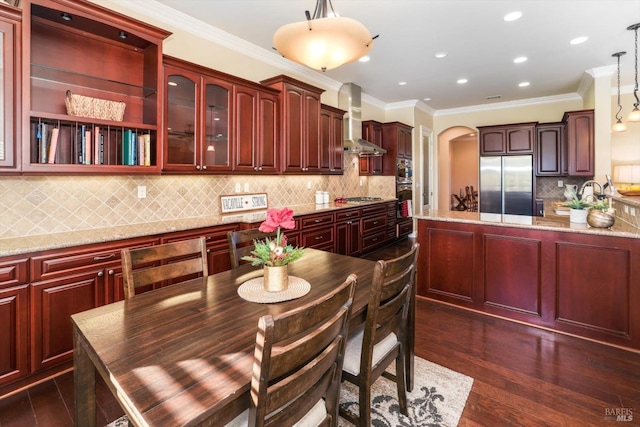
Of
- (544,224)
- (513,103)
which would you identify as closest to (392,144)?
(513,103)

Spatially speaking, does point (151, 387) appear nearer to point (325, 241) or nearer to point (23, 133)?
point (23, 133)

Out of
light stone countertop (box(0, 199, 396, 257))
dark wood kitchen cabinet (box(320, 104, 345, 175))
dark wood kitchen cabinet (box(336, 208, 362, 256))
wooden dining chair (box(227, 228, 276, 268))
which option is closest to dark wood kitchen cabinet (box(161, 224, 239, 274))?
light stone countertop (box(0, 199, 396, 257))

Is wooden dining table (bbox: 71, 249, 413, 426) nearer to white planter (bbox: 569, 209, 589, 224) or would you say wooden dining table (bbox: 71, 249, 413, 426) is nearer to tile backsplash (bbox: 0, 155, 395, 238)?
tile backsplash (bbox: 0, 155, 395, 238)

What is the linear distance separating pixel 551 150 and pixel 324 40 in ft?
20.5

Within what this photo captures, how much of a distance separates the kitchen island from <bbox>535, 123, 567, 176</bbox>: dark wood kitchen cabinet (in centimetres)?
355

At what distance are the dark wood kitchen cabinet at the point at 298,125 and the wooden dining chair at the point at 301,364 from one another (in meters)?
3.20

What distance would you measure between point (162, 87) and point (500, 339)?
3716 millimetres

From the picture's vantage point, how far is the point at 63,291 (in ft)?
7.13

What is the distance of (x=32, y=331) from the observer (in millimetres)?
2062

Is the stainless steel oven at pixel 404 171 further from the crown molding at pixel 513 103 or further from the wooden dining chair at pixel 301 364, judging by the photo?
the wooden dining chair at pixel 301 364

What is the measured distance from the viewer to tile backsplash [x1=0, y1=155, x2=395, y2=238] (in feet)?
7.90

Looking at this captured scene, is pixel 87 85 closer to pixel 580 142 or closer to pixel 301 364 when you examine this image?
pixel 301 364

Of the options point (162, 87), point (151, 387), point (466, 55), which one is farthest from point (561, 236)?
point (162, 87)

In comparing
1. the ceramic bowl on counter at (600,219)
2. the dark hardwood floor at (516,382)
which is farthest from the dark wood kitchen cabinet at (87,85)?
the ceramic bowl on counter at (600,219)
